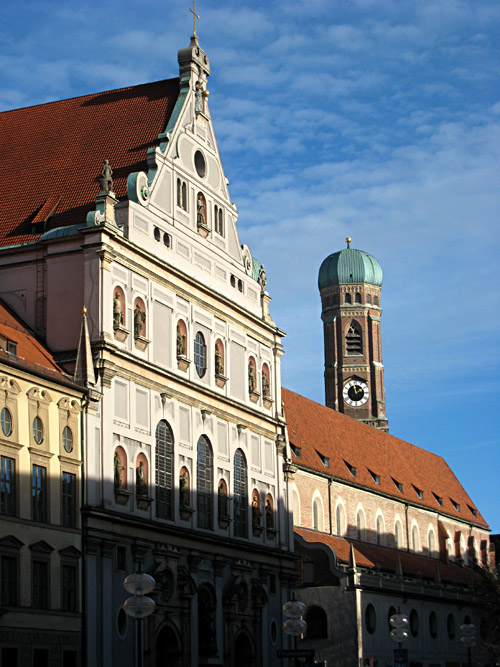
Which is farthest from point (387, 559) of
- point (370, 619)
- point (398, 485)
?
point (370, 619)

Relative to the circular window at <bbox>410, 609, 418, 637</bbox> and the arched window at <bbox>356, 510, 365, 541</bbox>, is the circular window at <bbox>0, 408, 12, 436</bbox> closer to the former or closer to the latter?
the circular window at <bbox>410, 609, 418, 637</bbox>

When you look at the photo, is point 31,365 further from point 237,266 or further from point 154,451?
point 237,266

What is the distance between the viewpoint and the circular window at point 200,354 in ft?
180

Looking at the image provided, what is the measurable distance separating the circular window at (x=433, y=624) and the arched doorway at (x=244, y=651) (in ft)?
81.1

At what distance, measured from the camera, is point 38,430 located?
43.3m

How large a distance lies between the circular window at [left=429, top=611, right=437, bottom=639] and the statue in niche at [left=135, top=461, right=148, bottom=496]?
34.6 m

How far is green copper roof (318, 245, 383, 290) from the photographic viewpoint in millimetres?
134000

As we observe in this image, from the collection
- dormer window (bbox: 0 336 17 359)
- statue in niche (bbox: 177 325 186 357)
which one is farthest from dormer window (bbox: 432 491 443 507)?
dormer window (bbox: 0 336 17 359)

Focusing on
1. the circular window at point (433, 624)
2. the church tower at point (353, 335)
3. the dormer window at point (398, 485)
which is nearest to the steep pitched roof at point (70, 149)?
the circular window at point (433, 624)

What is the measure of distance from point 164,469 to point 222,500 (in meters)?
5.16

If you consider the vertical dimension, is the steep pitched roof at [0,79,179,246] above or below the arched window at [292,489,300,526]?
above

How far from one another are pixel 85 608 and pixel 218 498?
461 inches

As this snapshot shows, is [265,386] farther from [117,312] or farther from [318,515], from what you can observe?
[318,515]

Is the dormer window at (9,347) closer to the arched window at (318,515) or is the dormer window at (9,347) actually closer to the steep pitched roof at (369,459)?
the steep pitched roof at (369,459)
